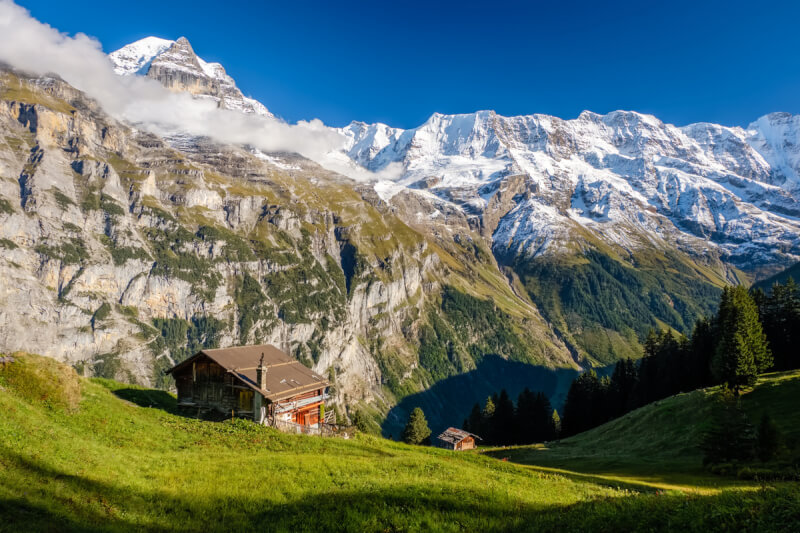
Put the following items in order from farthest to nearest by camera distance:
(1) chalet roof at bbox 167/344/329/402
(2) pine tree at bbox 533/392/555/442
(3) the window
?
(2) pine tree at bbox 533/392/555/442 → (1) chalet roof at bbox 167/344/329/402 → (3) the window

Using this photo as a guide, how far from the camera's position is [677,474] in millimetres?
33281

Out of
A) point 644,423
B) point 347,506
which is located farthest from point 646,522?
point 644,423

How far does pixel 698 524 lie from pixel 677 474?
30.3m

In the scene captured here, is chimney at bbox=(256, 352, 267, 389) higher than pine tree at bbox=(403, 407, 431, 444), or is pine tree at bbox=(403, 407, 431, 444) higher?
chimney at bbox=(256, 352, 267, 389)

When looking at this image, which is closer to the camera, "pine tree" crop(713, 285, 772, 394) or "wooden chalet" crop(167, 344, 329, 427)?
"wooden chalet" crop(167, 344, 329, 427)

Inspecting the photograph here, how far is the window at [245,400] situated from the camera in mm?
41469

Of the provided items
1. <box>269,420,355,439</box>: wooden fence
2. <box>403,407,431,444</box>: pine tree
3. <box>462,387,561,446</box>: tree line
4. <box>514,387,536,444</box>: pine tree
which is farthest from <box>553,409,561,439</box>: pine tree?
<box>269,420,355,439</box>: wooden fence

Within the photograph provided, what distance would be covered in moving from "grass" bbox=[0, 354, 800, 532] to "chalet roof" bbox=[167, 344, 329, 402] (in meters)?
13.7

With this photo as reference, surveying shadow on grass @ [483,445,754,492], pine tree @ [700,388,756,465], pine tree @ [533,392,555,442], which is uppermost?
pine tree @ [700,388,756,465]

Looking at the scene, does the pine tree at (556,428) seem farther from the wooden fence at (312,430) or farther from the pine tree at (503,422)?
the wooden fence at (312,430)

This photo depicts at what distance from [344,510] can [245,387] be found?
3148 centimetres

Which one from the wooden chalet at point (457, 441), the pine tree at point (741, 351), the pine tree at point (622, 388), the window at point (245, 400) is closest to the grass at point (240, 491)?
the window at point (245, 400)

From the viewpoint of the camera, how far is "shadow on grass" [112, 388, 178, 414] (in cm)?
3662

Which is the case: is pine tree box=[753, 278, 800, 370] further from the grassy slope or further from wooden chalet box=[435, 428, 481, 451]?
wooden chalet box=[435, 428, 481, 451]
